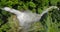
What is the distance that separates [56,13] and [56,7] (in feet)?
0.23

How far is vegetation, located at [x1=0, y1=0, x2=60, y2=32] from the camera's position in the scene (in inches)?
62.7

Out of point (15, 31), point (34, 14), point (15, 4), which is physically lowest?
point (15, 31)

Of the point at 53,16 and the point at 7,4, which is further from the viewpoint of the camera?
the point at 53,16

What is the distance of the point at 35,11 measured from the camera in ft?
5.75

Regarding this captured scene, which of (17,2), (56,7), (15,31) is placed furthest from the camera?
(56,7)

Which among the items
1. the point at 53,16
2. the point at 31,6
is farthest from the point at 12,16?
the point at 53,16

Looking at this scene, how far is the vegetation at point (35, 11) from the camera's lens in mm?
1592

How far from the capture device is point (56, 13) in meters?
1.84

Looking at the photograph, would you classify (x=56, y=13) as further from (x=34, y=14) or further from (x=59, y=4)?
(x=34, y=14)

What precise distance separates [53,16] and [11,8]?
492 millimetres

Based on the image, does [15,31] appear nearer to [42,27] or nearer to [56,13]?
[42,27]

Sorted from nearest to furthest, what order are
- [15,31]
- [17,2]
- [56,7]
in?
[15,31] < [17,2] < [56,7]

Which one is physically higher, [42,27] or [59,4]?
[59,4]

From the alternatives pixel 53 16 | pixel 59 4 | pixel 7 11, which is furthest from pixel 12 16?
pixel 59 4
